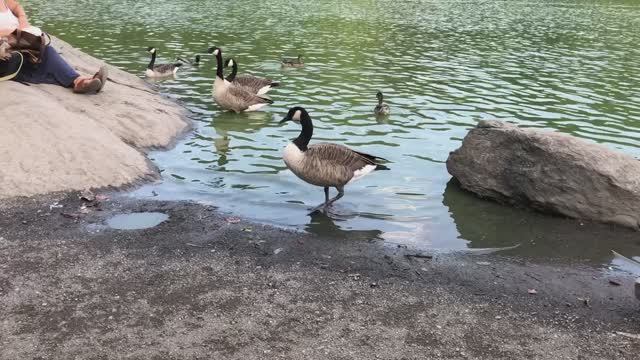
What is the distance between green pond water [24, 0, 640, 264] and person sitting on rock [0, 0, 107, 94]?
2362 mm

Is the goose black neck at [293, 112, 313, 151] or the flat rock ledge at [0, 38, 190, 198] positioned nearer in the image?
the flat rock ledge at [0, 38, 190, 198]

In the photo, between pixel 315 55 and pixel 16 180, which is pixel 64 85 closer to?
pixel 16 180

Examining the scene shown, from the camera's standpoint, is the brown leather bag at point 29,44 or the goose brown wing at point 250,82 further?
the goose brown wing at point 250,82

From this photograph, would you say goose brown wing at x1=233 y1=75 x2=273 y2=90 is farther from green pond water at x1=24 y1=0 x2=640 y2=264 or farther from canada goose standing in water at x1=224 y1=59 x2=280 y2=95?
green pond water at x1=24 y1=0 x2=640 y2=264

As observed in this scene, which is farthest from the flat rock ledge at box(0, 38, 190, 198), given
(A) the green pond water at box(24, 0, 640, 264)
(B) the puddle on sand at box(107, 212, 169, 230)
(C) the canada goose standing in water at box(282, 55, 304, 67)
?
(C) the canada goose standing in water at box(282, 55, 304, 67)

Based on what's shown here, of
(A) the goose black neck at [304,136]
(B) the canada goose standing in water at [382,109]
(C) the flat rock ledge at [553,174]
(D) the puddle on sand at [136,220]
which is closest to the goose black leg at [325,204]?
(A) the goose black neck at [304,136]

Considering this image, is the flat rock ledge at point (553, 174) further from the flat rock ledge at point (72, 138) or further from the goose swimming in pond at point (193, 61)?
the goose swimming in pond at point (193, 61)

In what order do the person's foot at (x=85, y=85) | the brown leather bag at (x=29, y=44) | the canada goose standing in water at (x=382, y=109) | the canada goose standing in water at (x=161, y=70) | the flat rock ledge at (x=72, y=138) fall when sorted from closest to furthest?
the flat rock ledge at (x=72, y=138)
the brown leather bag at (x=29, y=44)
the person's foot at (x=85, y=85)
the canada goose standing in water at (x=382, y=109)
the canada goose standing in water at (x=161, y=70)

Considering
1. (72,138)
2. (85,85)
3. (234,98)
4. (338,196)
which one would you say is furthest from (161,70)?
(338,196)

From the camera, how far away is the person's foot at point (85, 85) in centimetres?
1299

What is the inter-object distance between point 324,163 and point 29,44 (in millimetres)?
6950

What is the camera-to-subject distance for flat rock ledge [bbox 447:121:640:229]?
9070 mm

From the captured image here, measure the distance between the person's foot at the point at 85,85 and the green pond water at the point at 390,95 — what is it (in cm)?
225

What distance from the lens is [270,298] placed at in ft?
21.1
